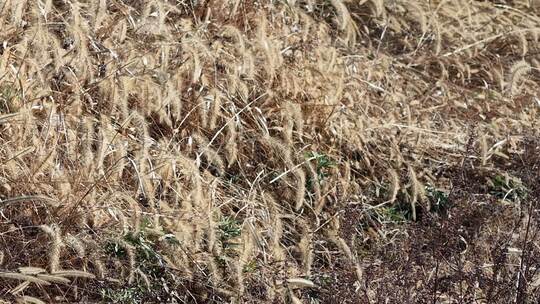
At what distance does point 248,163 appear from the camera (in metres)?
4.61

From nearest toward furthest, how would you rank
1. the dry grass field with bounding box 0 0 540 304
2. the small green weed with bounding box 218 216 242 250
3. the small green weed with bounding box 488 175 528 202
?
the dry grass field with bounding box 0 0 540 304 → the small green weed with bounding box 218 216 242 250 → the small green weed with bounding box 488 175 528 202

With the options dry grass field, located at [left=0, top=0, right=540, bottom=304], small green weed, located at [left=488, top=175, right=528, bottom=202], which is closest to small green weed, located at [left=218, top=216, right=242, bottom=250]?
dry grass field, located at [left=0, top=0, right=540, bottom=304]

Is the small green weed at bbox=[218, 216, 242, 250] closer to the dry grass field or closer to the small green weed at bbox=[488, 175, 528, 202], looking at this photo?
the dry grass field

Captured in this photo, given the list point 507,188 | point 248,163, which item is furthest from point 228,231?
point 507,188

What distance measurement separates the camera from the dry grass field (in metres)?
3.68

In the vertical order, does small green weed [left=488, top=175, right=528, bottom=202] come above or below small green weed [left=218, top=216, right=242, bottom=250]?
below

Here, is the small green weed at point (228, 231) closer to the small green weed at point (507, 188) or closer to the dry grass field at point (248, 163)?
the dry grass field at point (248, 163)

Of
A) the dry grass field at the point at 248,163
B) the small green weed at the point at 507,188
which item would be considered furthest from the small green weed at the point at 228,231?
the small green weed at the point at 507,188

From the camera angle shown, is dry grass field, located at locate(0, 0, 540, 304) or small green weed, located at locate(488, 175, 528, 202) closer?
dry grass field, located at locate(0, 0, 540, 304)

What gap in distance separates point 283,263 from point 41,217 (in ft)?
3.09

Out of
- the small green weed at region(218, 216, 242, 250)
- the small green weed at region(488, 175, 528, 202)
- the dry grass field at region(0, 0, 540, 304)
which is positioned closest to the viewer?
the dry grass field at region(0, 0, 540, 304)

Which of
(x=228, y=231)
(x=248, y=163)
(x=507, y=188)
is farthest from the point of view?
(x=507, y=188)

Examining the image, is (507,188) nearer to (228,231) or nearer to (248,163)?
(248,163)

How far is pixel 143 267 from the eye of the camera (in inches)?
148
